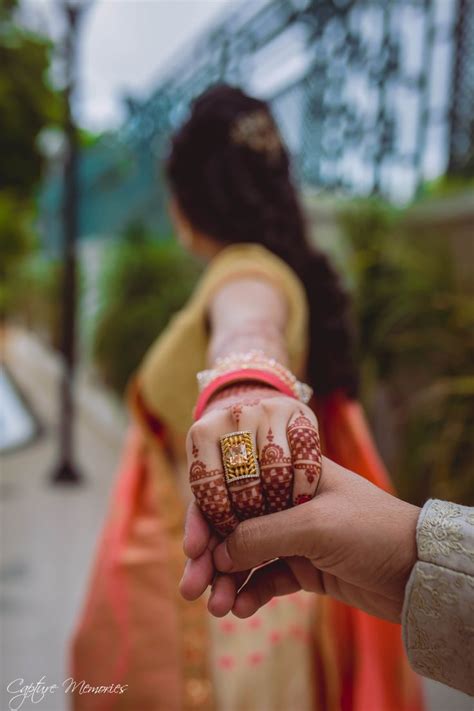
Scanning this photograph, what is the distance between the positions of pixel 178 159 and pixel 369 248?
1411mm

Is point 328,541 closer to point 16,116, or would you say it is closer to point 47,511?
point 16,116

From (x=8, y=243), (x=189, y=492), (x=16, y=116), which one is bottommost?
(x=189, y=492)

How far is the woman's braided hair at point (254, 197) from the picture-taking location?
0.95 m

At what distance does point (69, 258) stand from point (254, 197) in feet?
7.82

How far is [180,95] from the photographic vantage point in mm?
1707

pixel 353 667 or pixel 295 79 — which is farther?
pixel 295 79

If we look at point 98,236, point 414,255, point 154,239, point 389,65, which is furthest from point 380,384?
point 98,236

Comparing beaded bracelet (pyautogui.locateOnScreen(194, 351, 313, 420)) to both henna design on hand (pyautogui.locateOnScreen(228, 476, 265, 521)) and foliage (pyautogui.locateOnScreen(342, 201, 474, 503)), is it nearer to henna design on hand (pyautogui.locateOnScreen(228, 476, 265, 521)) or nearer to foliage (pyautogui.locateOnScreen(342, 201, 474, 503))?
henna design on hand (pyautogui.locateOnScreen(228, 476, 265, 521))

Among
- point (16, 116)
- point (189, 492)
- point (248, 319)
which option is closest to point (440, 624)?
point (248, 319)

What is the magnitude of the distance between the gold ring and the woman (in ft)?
1.53

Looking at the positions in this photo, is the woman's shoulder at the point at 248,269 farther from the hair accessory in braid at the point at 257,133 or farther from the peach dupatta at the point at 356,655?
the peach dupatta at the point at 356,655

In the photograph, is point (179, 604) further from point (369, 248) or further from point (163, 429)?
point (369, 248)

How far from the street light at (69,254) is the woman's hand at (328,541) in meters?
2.80

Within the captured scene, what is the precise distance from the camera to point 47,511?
9.52ft
